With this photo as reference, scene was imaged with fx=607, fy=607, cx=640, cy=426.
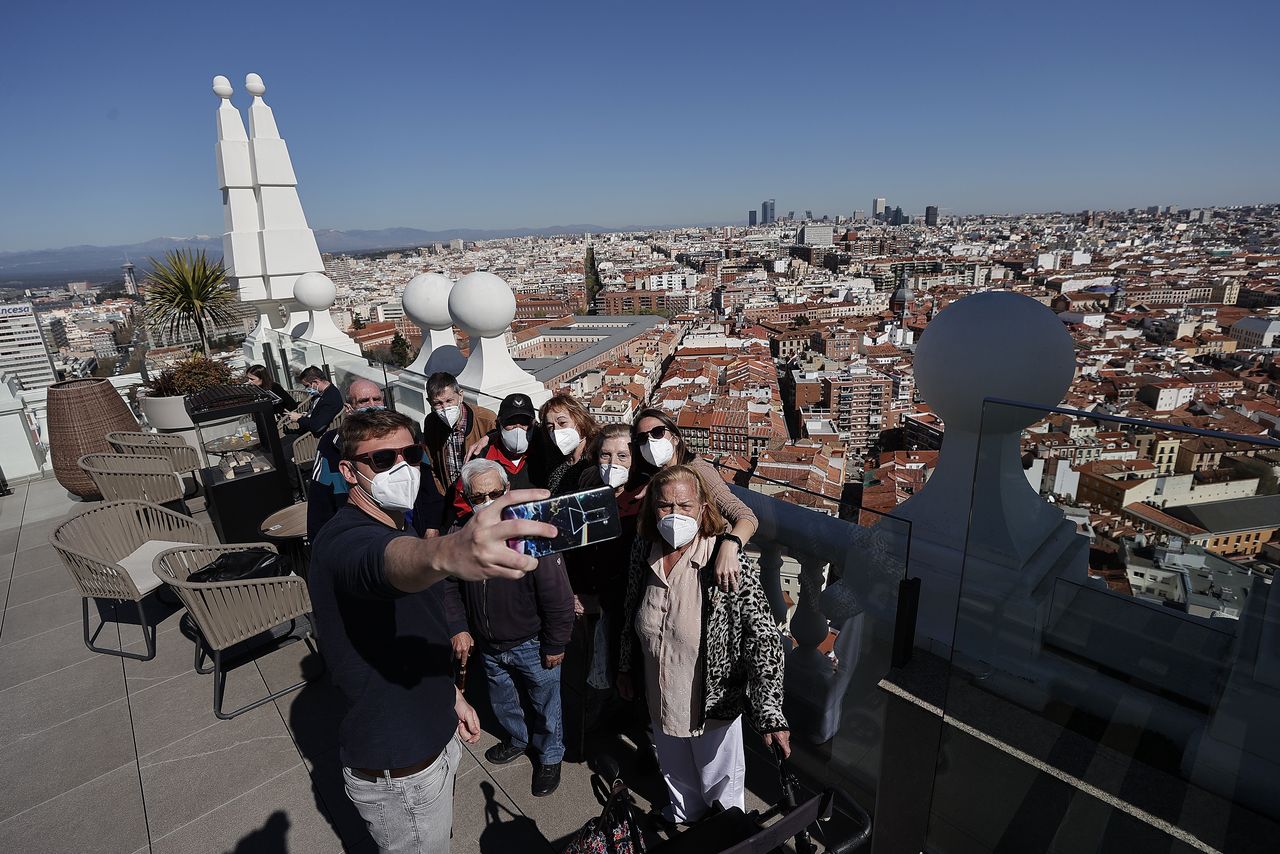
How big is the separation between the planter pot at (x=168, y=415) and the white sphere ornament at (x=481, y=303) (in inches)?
141

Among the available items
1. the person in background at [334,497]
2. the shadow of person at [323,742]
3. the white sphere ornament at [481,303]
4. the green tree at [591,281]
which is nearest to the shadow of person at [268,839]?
the shadow of person at [323,742]

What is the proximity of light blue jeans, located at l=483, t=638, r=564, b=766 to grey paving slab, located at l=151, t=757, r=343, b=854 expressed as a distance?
2.05ft

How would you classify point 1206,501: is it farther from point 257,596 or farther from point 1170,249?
point 1170,249

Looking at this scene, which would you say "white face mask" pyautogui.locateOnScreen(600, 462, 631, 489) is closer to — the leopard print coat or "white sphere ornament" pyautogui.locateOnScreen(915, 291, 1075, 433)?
the leopard print coat

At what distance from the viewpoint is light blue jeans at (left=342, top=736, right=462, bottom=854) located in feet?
4.59

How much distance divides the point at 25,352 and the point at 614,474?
9.48 m

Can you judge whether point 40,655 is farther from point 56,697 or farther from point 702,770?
point 702,770

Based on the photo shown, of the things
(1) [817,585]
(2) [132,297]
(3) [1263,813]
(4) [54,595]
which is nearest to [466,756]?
(1) [817,585]

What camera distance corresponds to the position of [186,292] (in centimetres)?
726

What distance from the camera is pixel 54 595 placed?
3600mm

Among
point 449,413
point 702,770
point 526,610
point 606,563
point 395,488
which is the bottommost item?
point 702,770

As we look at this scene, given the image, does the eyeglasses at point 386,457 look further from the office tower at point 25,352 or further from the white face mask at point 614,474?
the office tower at point 25,352

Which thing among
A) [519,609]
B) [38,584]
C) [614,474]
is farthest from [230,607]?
[38,584]

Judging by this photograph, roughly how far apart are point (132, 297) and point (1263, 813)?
9.46 meters
